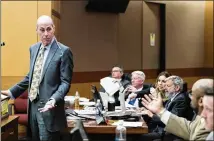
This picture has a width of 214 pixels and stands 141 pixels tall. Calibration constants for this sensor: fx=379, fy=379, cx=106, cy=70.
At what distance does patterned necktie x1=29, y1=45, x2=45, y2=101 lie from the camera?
274 cm

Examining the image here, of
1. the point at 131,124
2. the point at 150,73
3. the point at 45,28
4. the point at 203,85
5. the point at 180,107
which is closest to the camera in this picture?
the point at 203,85

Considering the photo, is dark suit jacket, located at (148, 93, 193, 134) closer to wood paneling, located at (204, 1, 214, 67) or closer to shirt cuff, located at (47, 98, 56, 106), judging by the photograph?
shirt cuff, located at (47, 98, 56, 106)

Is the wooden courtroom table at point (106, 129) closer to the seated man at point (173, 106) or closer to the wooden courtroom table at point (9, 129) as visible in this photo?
the seated man at point (173, 106)

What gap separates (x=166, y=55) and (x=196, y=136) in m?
6.68

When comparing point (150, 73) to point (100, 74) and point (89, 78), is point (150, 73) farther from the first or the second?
point (89, 78)

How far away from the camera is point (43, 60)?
9.12 ft

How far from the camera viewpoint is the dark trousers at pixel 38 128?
271cm

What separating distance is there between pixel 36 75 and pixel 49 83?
0.13 m

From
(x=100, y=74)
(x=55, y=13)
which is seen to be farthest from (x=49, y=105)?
(x=100, y=74)

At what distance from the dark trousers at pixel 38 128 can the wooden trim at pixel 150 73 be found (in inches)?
172

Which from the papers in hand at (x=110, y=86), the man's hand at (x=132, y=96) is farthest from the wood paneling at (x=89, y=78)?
the papers in hand at (x=110, y=86)

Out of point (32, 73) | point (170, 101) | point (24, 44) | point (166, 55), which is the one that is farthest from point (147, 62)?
point (32, 73)

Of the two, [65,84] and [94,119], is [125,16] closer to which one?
[94,119]

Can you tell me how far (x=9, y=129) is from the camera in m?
3.52
